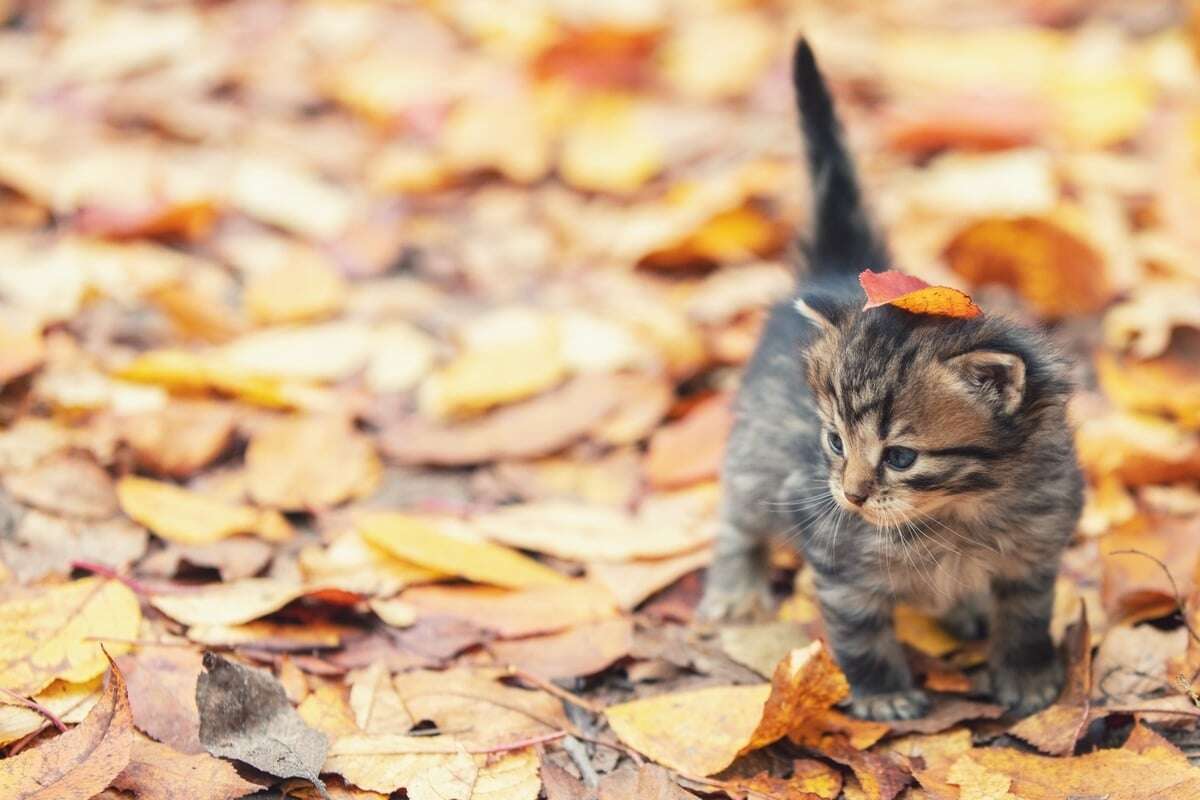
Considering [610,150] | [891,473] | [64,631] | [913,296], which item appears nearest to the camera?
[913,296]

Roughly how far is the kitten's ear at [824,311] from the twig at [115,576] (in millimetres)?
1514

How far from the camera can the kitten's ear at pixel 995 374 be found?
244 centimetres

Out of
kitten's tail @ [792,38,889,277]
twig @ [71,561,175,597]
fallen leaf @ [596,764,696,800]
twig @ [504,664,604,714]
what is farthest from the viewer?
kitten's tail @ [792,38,889,277]

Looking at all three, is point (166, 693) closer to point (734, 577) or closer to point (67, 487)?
point (67, 487)

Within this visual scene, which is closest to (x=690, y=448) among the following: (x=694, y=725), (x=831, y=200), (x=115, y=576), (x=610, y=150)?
(x=831, y=200)

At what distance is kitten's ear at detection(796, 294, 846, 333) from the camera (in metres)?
2.67

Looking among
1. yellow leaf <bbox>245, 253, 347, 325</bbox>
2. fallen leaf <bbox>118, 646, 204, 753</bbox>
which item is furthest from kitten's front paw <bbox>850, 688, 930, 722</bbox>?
yellow leaf <bbox>245, 253, 347, 325</bbox>

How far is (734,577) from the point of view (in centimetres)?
317

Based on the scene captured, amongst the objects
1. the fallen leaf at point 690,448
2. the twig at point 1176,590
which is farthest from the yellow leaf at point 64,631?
the twig at point 1176,590

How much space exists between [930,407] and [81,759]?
165cm

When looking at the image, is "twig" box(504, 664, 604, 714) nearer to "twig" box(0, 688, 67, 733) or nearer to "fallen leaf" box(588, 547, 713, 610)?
"fallen leaf" box(588, 547, 713, 610)

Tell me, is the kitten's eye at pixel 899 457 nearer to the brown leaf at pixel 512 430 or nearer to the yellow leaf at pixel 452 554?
the yellow leaf at pixel 452 554

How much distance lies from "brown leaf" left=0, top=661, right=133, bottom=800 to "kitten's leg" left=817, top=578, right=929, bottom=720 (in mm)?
1423

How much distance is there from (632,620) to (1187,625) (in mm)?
1172
